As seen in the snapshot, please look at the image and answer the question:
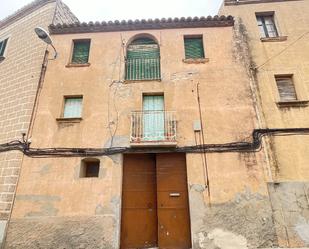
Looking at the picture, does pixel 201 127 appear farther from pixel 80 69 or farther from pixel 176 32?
pixel 80 69

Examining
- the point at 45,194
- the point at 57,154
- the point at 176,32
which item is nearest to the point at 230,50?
the point at 176,32

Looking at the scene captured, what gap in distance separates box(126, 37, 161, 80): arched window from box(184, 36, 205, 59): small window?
49.7 inches

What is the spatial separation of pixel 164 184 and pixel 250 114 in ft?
13.2

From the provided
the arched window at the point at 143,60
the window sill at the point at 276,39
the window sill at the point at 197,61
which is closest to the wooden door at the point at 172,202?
the arched window at the point at 143,60

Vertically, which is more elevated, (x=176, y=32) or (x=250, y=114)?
(x=176, y=32)

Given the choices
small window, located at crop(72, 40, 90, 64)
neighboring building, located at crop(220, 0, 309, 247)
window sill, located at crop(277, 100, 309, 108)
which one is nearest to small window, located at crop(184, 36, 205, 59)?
neighboring building, located at crop(220, 0, 309, 247)

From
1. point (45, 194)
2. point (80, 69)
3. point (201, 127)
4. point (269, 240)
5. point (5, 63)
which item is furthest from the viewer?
point (5, 63)

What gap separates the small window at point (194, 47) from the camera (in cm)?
1003

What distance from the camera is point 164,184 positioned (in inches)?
322

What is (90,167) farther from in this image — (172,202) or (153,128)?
(172,202)

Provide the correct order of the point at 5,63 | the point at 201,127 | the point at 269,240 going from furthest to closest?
the point at 5,63 → the point at 201,127 → the point at 269,240

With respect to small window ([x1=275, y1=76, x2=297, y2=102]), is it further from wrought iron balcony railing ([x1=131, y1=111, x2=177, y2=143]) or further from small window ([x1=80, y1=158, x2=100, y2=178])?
small window ([x1=80, y1=158, x2=100, y2=178])

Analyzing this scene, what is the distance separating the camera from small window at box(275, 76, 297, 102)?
917 centimetres

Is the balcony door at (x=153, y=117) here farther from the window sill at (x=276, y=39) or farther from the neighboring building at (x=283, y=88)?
the window sill at (x=276, y=39)
